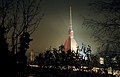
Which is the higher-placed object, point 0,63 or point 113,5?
point 113,5

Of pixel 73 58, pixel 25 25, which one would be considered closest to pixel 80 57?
pixel 73 58

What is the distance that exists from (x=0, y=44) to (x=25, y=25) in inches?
99.5

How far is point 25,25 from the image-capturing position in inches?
797

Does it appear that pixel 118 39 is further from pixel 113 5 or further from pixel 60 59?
pixel 60 59

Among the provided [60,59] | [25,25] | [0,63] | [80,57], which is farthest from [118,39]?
[80,57]

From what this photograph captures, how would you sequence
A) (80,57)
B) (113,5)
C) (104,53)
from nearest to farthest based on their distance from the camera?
(113,5) → (104,53) → (80,57)

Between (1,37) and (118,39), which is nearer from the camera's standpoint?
(118,39)

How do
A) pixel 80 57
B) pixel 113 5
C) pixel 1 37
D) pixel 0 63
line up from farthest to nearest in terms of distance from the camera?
pixel 80 57 < pixel 1 37 < pixel 0 63 < pixel 113 5

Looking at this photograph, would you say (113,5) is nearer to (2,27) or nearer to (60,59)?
(2,27)

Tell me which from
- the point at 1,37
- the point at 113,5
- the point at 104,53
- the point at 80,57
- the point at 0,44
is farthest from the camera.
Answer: the point at 80,57

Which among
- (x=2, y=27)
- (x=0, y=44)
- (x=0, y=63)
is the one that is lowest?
(x=0, y=63)

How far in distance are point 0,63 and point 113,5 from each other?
8.65m

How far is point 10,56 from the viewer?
1861 cm

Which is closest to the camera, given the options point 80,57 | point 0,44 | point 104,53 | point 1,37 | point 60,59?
point 104,53
